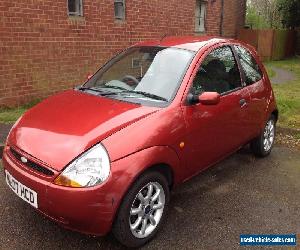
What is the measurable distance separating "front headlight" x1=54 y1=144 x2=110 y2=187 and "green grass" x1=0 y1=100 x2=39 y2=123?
3.94 meters

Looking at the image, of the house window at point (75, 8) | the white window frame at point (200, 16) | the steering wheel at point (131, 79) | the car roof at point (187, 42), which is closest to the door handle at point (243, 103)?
the car roof at point (187, 42)

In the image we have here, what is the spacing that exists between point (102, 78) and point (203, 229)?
2.06 metres

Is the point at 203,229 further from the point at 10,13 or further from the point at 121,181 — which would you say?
the point at 10,13

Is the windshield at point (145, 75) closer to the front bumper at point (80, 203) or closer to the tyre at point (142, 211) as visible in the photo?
the tyre at point (142, 211)

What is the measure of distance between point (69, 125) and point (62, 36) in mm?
5547

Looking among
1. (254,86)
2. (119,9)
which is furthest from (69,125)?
(119,9)

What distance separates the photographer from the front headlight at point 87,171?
279cm

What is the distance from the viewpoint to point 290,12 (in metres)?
21.7

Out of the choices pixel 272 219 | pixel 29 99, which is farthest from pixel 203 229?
pixel 29 99

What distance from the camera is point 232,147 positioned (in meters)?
4.52

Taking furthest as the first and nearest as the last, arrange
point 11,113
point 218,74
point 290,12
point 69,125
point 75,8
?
point 290,12, point 75,8, point 11,113, point 218,74, point 69,125

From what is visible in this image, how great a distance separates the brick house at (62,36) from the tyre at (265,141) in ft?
15.8

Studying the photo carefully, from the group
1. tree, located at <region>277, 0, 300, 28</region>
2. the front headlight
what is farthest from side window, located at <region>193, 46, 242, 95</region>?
tree, located at <region>277, 0, 300, 28</region>

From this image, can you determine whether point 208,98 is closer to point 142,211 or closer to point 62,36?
point 142,211
